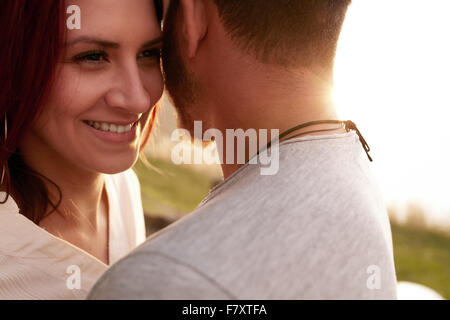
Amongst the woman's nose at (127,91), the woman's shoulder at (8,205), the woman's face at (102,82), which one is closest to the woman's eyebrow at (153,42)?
the woman's face at (102,82)

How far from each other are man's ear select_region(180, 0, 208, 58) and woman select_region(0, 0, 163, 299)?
1.12 feet

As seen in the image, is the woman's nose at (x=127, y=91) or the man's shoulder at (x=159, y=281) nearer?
the man's shoulder at (x=159, y=281)

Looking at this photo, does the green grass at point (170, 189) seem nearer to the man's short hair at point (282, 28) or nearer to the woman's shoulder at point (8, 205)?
the woman's shoulder at point (8, 205)

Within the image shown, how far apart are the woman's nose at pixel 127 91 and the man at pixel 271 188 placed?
179 millimetres

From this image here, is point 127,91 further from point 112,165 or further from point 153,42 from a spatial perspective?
point 112,165

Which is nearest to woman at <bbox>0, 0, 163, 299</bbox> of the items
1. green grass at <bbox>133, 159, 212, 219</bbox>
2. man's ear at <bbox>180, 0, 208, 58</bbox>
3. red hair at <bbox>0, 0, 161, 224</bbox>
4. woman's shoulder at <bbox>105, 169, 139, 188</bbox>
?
red hair at <bbox>0, 0, 161, 224</bbox>

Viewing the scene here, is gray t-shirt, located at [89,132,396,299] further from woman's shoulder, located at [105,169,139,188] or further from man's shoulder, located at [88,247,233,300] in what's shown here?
woman's shoulder, located at [105,169,139,188]

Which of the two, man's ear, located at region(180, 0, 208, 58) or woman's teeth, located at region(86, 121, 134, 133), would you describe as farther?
woman's teeth, located at region(86, 121, 134, 133)

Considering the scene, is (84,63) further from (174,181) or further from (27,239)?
(174,181)

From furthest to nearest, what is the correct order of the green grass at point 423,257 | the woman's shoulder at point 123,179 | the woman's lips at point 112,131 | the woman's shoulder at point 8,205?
1. the green grass at point 423,257
2. the woman's shoulder at point 123,179
3. the woman's lips at point 112,131
4. the woman's shoulder at point 8,205

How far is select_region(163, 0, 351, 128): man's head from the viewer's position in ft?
5.64

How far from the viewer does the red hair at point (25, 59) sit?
1976mm

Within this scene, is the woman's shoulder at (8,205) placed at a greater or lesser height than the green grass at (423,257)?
greater
